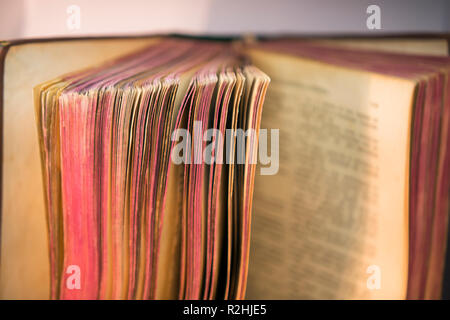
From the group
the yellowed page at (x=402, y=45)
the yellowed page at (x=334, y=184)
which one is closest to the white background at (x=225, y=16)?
the yellowed page at (x=402, y=45)

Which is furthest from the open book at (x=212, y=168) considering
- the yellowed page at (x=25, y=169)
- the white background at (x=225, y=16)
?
the white background at (x=225, y=16)

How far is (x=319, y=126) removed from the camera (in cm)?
44

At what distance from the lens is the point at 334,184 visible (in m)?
0.45

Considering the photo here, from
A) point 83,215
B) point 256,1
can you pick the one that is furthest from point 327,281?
point 256,1

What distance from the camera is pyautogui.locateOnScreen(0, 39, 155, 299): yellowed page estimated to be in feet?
1.28

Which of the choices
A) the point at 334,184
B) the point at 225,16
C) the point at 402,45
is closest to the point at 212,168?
the point at 334,184

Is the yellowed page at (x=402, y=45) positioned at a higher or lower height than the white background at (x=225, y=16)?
lower

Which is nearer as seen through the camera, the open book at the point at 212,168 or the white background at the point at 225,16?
the open book at the point at 212,168

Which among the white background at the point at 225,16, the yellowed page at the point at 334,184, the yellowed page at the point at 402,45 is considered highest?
the white background at the point at 225,16

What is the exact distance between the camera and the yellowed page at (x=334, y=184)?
1.34 feet

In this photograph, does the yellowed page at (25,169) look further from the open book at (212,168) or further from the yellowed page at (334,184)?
the yellowed page at (334,184)

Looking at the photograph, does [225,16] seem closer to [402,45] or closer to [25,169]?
[402,45]

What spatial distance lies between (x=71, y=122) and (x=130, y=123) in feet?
0.19

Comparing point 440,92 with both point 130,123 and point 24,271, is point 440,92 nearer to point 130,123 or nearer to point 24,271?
point 130,123
